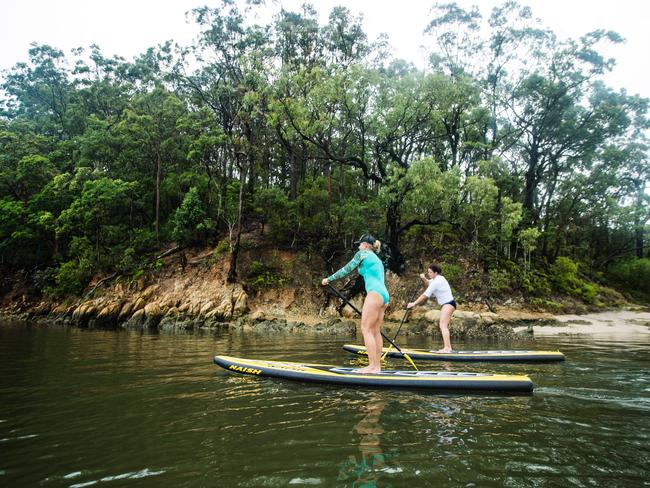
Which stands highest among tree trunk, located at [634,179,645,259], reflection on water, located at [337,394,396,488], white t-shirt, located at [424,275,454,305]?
tree trunk, located at [634,179,645,259]

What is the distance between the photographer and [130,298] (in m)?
21.1

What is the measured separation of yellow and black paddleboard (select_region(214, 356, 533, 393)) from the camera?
5.20 metres

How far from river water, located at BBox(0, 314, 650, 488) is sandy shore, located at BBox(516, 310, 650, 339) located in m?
9.21

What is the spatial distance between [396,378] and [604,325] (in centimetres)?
1553

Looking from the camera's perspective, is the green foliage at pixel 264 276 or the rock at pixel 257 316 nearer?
the rock at pixel 257 316

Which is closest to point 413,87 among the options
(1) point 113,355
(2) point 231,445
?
(1) point 113,355

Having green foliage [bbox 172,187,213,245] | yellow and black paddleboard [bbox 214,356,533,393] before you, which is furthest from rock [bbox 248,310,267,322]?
yellow and black paddleboard [bbox 214,356,533,393]

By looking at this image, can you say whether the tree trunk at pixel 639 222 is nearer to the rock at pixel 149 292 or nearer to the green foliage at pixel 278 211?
the green foliage at pixel 278 211

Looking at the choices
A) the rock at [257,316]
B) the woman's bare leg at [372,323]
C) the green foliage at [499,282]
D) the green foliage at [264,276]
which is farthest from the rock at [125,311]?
the green foliage at [499,282]

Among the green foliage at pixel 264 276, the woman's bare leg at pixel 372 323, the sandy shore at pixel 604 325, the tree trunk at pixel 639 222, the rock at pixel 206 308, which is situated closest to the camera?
the woman's bare leg at pixel 372 323

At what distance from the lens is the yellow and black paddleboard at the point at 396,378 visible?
5199 mm

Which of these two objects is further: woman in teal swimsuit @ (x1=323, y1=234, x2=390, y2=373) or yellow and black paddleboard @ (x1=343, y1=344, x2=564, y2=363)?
yellow and black paddleboard @ (x1=343, y1=344, x2=564, y2=363)

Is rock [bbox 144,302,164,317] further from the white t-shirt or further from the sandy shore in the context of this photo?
the sandy shore

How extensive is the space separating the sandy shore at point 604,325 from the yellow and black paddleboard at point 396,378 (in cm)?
1084
